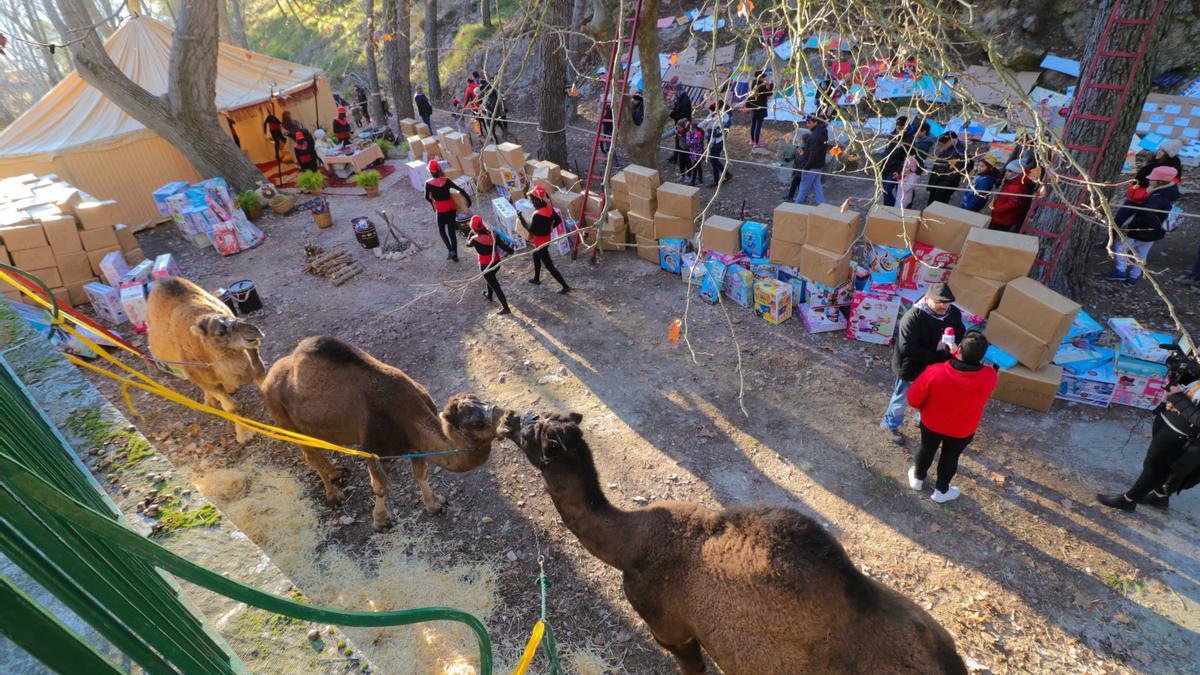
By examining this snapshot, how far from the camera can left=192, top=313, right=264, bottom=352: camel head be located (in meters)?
6.16

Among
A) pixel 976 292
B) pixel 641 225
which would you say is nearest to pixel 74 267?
pixel 641 225

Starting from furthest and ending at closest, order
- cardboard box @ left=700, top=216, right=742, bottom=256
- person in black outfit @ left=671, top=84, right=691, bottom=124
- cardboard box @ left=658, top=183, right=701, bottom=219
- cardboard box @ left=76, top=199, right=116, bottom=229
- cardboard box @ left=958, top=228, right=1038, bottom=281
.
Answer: person in black outfit @ left=671, top=84, right=691, bottom=124 → cardboard box @ left=76, top=199, right=116, bottom=229 → cardboard box @ left=658, top=183, right=701, bottom=219 → cardboard box @ left=700, top=216, right=742, bottom=256 → cardboard box @ left=958, top=228, right=1038, bottom=281

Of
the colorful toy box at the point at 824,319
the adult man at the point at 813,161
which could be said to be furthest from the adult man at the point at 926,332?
the adult man at the point at 813,161

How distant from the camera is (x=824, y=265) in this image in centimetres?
789

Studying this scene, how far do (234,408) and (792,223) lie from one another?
7.55 meters

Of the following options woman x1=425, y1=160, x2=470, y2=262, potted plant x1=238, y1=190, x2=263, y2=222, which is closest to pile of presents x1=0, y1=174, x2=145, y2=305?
potted plant x1=238, y1=190, x2=263, y2=222

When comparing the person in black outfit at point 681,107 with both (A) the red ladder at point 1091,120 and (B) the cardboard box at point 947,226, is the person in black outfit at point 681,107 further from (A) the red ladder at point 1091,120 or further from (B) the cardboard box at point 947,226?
(A) the red ladder at point 1091,120

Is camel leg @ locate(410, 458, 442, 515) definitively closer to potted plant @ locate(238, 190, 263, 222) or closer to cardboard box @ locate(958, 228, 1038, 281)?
cardboard box @ locate(958, 228, 1038, 281)

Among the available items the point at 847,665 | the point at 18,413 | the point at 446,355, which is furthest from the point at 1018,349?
the point at 18,413

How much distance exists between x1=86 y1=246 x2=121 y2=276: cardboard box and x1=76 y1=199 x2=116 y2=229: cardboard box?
0.43 metres

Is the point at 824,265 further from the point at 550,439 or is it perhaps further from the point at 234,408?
the point at 234,408

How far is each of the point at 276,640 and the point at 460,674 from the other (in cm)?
251

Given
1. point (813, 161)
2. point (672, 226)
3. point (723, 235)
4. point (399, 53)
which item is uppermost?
point (399, 53)

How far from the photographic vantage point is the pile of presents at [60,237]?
966 cm
